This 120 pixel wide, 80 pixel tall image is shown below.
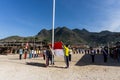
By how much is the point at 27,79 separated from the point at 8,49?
47.9m

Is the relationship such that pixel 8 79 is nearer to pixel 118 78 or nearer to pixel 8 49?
pixel 118 78

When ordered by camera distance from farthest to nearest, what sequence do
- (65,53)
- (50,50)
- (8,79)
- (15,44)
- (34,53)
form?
(15,44) → (34,53) → (50,50) → (65,53) → (8,79)

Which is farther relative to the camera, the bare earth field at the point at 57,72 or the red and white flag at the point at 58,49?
the red and white flag at the point at 58,49

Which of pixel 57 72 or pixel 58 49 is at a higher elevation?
pixel 58 49

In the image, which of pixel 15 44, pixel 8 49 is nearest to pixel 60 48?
pixel 8 49

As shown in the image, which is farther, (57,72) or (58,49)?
(58,49)

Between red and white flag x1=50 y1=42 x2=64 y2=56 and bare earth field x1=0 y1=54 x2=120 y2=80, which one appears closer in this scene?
bare earth field x1=0 y1=54 x2=120 y2=80

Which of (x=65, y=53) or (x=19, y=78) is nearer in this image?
(x=19, y=78)

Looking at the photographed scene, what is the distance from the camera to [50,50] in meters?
18.2

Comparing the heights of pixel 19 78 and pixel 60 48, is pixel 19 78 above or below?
below

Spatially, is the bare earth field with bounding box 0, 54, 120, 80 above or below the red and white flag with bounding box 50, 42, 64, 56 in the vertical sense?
below

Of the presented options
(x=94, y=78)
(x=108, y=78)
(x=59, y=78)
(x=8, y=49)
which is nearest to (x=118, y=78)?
(x=108, y=78)

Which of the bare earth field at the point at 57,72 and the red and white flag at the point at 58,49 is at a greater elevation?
the red and white flag at the point at 58,49

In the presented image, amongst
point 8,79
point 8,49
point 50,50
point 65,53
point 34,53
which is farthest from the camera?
point 8,49
